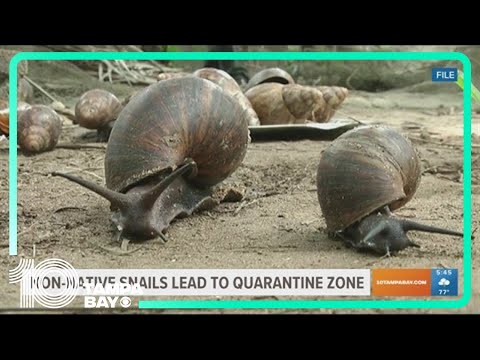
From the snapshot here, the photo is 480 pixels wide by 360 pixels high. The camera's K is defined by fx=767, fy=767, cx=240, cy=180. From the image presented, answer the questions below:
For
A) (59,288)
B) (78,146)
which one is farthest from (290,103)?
(59,288)

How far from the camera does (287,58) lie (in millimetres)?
2357

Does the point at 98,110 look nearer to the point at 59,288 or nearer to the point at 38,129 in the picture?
the point at 38,129

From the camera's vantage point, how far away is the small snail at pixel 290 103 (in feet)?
11.5

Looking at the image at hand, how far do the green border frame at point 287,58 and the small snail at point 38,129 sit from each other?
0.35 m

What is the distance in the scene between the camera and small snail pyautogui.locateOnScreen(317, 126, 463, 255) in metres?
2.22

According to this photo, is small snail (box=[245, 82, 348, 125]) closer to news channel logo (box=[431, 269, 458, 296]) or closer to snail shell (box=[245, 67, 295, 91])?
snail shell (box=[245, 67, 295, 91])

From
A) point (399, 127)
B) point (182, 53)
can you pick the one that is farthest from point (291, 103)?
point (182, 53)

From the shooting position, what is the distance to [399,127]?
3312 mm

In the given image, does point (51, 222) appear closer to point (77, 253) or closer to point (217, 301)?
point (77, 253)

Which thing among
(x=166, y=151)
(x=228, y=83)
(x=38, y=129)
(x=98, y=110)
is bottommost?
(x=166, y=151)

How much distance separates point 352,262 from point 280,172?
0.93 metres

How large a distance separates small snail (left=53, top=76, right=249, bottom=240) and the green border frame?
0.14 metres

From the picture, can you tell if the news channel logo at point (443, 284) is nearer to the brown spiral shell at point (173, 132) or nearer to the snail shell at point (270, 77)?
the brown spiral shell at point (173, 132)
